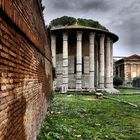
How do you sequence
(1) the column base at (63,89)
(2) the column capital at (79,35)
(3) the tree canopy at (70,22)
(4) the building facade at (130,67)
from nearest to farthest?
(1) the column base at (63,89), (2) the column capital at (79,35), (3) the tree canopy at (70,22), (4) the building facade at (130,67)

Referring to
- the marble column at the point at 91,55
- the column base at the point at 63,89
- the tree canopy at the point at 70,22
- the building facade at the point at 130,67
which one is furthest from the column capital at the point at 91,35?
the building facade at the point at 130,67

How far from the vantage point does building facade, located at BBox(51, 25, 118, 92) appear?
43062mm

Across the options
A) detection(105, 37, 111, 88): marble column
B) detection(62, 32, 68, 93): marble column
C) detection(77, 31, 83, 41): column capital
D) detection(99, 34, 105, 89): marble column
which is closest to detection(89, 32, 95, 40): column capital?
detection(77, 31, 83, 41): column capital

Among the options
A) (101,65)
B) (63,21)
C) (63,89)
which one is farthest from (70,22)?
(63,89)

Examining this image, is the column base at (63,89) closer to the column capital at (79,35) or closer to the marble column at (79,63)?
the marble column at (79,63)

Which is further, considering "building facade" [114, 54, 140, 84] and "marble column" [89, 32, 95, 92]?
"building facade" [114, 54, 140, 84]

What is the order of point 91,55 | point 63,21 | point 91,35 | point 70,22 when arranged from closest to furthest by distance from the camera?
point 91,35 → point 91,55 → point 70,22 → point 63,21

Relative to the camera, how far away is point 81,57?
4372cm

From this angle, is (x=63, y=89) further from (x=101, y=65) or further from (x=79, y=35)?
(x=79, y=35)

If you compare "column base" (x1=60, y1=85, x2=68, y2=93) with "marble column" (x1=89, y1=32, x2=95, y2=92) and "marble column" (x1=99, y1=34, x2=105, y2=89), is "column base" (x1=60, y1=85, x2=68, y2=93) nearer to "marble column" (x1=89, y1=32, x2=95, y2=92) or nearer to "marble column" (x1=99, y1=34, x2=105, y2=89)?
"marble column" (x1=89, y1=32, x2=95, y2=92)

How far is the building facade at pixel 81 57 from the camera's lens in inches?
1695

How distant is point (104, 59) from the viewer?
160 ft

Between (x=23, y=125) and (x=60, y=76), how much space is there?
39.2 meters

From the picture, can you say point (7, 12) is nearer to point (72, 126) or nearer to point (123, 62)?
point (72, 126)
